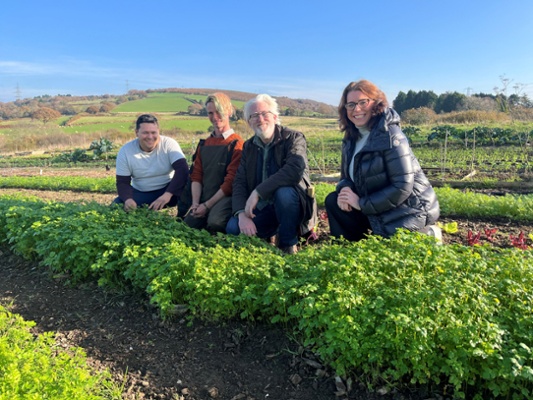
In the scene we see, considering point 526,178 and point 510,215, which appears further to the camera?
point 526,178

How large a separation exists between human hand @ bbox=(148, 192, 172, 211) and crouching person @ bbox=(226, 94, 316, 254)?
44.1 inches

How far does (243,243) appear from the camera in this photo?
3.61 metres

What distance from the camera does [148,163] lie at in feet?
17.5

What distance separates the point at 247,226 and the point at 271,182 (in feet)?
1.68

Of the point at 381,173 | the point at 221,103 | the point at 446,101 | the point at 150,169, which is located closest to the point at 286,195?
the point at 381,173

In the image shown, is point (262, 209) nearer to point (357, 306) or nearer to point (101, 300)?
point (101, 300)

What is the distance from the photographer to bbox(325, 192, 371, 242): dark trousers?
4.11 m

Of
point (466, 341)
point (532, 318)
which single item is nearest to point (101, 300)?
point (466, 341)

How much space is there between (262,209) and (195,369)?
2.12 metres

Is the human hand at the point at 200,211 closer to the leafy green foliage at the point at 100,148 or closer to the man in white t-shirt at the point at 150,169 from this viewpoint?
the man in white t-shirt at the point at 150,169

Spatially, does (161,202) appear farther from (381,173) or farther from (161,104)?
(161,104)

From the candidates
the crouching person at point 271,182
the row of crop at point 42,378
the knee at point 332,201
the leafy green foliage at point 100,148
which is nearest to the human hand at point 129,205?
the crouching person at point 271,182

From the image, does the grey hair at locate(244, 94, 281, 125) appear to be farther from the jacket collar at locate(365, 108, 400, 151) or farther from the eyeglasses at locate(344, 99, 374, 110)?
the jacket collar at locate(365, 108, 400, 151)

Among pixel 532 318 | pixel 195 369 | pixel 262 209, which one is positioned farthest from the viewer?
pixel 262 209
